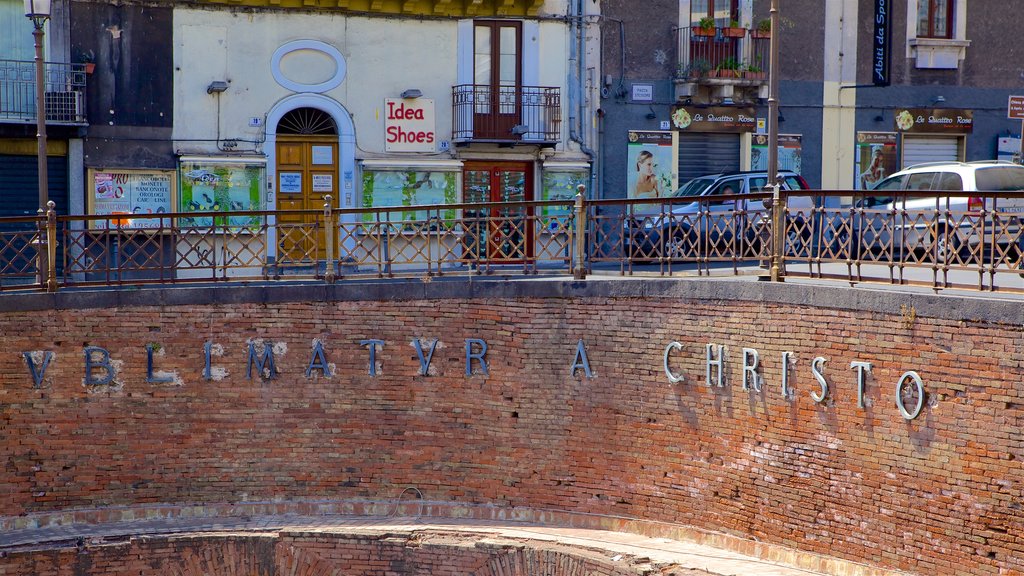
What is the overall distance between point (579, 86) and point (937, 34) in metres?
7.33

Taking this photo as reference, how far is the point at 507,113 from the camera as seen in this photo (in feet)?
73.9

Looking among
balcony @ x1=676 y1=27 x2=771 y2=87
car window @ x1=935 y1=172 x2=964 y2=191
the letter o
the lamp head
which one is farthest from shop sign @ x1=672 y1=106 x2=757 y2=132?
the letter o

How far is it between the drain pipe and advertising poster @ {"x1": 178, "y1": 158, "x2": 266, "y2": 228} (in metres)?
5.46

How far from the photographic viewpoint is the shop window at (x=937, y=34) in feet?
80.4

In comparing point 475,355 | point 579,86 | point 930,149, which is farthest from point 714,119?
point 475,355

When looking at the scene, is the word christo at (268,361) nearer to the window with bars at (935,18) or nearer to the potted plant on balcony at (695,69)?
the potted plant on balcony at (695,69)

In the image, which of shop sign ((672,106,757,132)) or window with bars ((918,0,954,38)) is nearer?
shop sign ((672,106,757,132))

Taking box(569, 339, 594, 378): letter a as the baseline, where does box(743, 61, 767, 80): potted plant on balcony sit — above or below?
above

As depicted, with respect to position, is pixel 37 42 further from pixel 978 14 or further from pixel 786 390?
pixel 978 14

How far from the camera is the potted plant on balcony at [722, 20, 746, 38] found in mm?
23172

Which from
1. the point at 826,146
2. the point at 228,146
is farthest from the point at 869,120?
the point at 228,146

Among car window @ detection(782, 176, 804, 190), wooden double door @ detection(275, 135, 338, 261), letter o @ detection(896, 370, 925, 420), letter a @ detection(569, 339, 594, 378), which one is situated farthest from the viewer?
wooden double door @ detection(275, 135, 338, 261)

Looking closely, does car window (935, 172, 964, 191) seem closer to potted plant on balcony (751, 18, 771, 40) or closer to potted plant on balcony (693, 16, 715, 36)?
potted plant on balcony (751, 18, 771, 40)

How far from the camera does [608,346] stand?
44.7 ft
